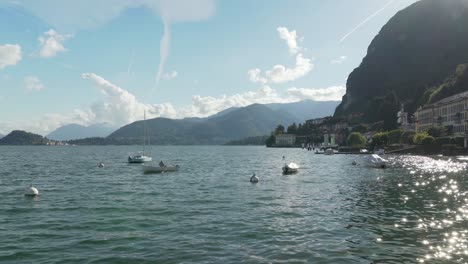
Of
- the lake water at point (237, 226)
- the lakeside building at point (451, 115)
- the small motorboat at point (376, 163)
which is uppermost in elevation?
the lakeside building at point (451, 115)

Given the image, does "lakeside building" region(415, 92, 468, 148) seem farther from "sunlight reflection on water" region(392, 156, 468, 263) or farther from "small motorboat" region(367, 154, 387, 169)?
"sunlight reflection on water" region(392, 156, 468, 263)

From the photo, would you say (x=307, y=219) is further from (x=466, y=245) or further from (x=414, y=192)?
(x=414, y=192)

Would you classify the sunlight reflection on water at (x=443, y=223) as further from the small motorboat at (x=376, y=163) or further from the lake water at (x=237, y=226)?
the small motorboat at (x=376, y=163)

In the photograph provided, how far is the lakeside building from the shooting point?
151 m

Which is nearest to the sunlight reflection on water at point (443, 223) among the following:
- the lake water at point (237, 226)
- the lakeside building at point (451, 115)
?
the lake water at point (237, 226)

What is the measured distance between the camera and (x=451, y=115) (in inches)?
6501

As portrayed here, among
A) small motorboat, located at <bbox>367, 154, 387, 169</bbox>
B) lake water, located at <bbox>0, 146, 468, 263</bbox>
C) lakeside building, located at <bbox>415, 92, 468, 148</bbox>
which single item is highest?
lakeside building, located at <bbox>415, 92, 468, 148</bbox>

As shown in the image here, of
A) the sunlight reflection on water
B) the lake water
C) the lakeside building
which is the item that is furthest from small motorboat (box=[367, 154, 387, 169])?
the lakeside building

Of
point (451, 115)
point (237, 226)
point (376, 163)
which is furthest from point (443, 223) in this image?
point (451, 115)

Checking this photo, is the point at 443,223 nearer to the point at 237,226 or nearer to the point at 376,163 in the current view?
the point at 237,226

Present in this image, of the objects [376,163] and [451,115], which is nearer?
[376,163]

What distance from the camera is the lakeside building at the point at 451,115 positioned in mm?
150750

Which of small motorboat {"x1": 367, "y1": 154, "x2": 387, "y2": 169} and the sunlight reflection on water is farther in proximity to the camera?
small motorboat {"x1": 367, "y1": 154, "x2": 387, "y2": 169}

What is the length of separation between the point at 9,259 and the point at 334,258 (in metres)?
17.0
